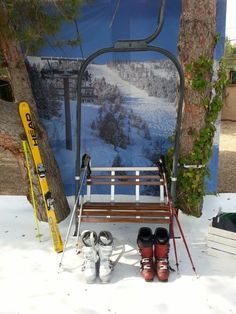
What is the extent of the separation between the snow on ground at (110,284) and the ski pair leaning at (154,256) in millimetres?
→ 65

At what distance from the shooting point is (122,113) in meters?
4.03

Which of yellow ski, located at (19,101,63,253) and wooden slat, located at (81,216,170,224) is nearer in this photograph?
wooden slat, located at (81,216,170,224)

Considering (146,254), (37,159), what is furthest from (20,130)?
(146,254)

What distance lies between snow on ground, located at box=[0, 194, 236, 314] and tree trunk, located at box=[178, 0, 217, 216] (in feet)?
3.15

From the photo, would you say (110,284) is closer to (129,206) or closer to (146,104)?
(129,206)

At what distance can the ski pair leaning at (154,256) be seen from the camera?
2592 millimetres

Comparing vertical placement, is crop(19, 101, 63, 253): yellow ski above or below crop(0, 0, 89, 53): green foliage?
→ below

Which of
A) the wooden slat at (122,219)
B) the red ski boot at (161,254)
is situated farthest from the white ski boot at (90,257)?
the red ski boot at (161,254)

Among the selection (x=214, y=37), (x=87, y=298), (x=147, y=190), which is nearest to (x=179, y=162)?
(x=147, y=190)

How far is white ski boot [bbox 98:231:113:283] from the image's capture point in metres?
2.58

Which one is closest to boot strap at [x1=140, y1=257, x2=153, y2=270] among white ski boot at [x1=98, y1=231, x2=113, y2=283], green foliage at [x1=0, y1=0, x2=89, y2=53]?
white ski boot at [x1=98, y1=231, x2=113, y2=283]

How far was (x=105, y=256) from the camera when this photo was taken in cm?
264

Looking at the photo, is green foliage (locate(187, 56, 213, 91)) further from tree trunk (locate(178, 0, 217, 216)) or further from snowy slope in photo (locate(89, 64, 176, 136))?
snowy slope in photo (locate(89, 64, 176, 136))

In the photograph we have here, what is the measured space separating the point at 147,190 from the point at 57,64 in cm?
166
